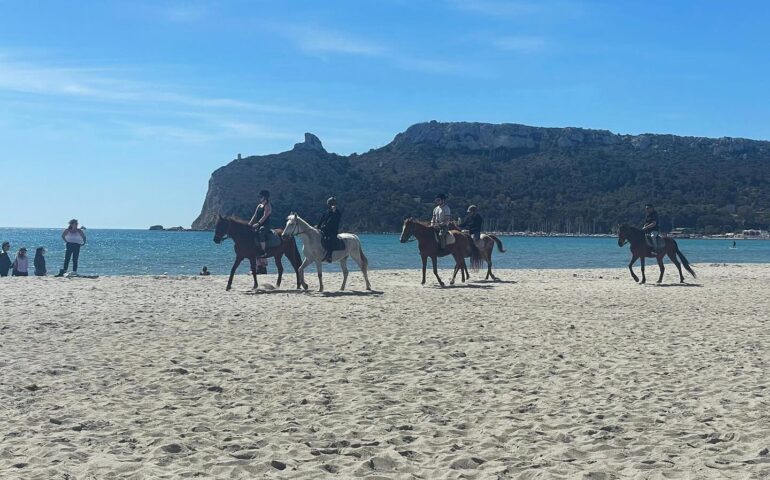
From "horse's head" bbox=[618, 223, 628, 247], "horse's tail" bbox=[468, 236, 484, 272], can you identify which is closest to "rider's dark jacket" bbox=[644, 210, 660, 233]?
"horse's head" bbox=[618, 223, 628, 247]

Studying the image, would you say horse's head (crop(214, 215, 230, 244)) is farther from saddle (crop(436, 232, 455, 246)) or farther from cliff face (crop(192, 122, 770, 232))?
cliff face (crop(192, 122, 770, 232))

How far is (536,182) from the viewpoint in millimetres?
147750

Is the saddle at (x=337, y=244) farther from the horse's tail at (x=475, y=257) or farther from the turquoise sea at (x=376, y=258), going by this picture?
the turquoise sea at (x=376, y=258)

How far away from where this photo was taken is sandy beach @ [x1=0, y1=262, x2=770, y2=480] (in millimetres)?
4914

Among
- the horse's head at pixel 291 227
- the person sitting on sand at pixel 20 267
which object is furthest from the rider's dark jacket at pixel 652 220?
the person sitting on sand at pixel 20 267

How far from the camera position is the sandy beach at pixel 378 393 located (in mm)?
4914

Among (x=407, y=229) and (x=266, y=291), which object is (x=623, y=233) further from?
(x=266, y=291)

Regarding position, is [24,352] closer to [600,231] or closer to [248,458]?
[248,458]

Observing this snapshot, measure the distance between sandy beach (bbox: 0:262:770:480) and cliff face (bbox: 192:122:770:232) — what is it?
356 ft

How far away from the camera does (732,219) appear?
13338 centimetres

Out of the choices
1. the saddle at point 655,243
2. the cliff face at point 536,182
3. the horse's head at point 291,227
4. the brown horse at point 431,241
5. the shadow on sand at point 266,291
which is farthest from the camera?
the cliff face at point 536,182

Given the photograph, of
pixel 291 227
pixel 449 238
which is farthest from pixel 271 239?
pixel 449 238

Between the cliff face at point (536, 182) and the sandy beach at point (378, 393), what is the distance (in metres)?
108

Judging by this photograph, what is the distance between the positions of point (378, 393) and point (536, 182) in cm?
14542
